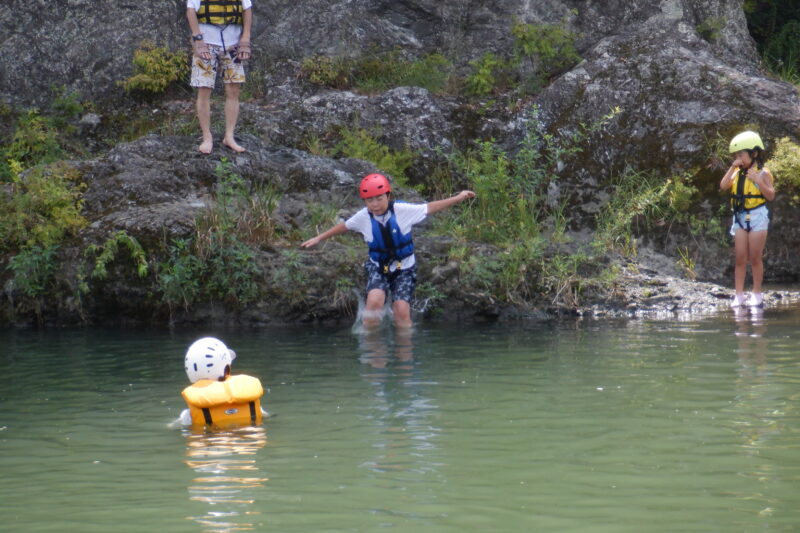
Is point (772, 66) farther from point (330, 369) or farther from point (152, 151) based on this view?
point (330, 369)

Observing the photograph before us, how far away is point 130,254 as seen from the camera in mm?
11094

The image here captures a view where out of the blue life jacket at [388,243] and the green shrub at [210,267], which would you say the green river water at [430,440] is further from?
the green shrub at [210,267]

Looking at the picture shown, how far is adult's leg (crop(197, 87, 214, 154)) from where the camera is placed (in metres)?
11.9

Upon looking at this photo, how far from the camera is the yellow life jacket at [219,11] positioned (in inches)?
456

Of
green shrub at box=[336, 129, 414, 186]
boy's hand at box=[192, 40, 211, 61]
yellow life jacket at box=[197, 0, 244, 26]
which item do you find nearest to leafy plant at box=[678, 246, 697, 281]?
green shrub at box=[336, 129, 414, 186]

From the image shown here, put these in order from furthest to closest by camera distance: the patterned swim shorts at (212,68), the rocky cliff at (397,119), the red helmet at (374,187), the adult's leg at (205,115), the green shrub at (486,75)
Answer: the green shrub at (486,75) < the adult's leg at (205,115) < the patterned swim shorts at (212,68) < the rocky cliff at (397,119) < the red helmet at (374,187)

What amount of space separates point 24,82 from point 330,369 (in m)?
9.87

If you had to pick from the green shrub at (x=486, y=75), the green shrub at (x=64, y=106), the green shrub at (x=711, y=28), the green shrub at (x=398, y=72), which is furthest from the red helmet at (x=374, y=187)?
the green shrub at (x=711, y=28)

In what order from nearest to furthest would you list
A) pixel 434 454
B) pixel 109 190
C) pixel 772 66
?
pixel 434 454
pixel 109 190
pixel 772 66

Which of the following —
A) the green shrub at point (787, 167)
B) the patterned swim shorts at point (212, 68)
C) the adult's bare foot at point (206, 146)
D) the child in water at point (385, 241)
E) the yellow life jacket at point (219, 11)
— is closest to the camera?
the child in water at point (385, 241)

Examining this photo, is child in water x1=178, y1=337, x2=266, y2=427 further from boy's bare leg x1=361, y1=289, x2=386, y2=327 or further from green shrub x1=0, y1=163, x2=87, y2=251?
green shrub x1=0, y1=163, x2=87, y2=251

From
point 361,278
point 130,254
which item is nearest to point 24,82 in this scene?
point 130,254

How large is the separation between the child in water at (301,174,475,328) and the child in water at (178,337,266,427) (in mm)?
3793

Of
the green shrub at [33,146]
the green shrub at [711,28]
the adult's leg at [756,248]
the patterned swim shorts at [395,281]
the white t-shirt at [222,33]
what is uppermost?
the green shrub at [711,28]
